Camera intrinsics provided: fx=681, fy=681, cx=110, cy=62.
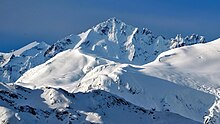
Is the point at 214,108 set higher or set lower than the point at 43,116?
higher

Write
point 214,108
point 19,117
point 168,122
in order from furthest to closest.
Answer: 1. point 168,122
2. point 19,117
3. point 214,108

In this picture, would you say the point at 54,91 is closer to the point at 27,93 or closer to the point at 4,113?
the point at 27,93

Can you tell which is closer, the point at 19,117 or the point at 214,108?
the point at 214,108

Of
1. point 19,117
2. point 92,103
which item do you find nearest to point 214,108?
point 19,117

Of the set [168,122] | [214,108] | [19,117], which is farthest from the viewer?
[168,122]

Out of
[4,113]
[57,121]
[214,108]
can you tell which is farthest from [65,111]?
[214,108]

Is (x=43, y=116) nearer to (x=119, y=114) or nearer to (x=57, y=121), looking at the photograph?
(x=57, y=121)
